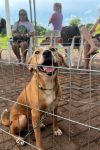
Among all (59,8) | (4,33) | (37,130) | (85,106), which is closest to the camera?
(37,130)

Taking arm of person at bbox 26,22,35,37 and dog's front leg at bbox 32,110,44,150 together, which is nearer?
dog's front leg at bbox 32,110,44,150

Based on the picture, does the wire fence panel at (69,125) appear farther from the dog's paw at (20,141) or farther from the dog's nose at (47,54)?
the dog's nose at (47,54)

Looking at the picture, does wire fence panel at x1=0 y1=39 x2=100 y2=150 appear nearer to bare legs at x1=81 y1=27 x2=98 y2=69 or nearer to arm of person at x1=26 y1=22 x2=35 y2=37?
bare legs at x1=81 y1=27 x2=98 y2=69

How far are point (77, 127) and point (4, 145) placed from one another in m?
0.76

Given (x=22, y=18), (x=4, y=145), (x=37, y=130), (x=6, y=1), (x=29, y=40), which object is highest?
(x=6, y=1)

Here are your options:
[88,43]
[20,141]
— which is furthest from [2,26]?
[20,141]

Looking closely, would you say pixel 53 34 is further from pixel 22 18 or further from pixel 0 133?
pixel 0 133

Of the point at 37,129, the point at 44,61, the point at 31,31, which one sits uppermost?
the point at 31,31

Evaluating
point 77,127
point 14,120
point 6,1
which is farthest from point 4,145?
point 6,1

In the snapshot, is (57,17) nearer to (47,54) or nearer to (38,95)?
(47,54)

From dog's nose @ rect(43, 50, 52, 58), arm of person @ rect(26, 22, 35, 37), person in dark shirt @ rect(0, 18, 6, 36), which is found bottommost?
dog's nose @ rect(43, 50, 52, 58)

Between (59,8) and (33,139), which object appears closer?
(33,139)

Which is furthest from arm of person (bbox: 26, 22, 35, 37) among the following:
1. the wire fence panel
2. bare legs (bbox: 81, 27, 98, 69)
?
the wire fence panel

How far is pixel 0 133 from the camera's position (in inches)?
99.0
